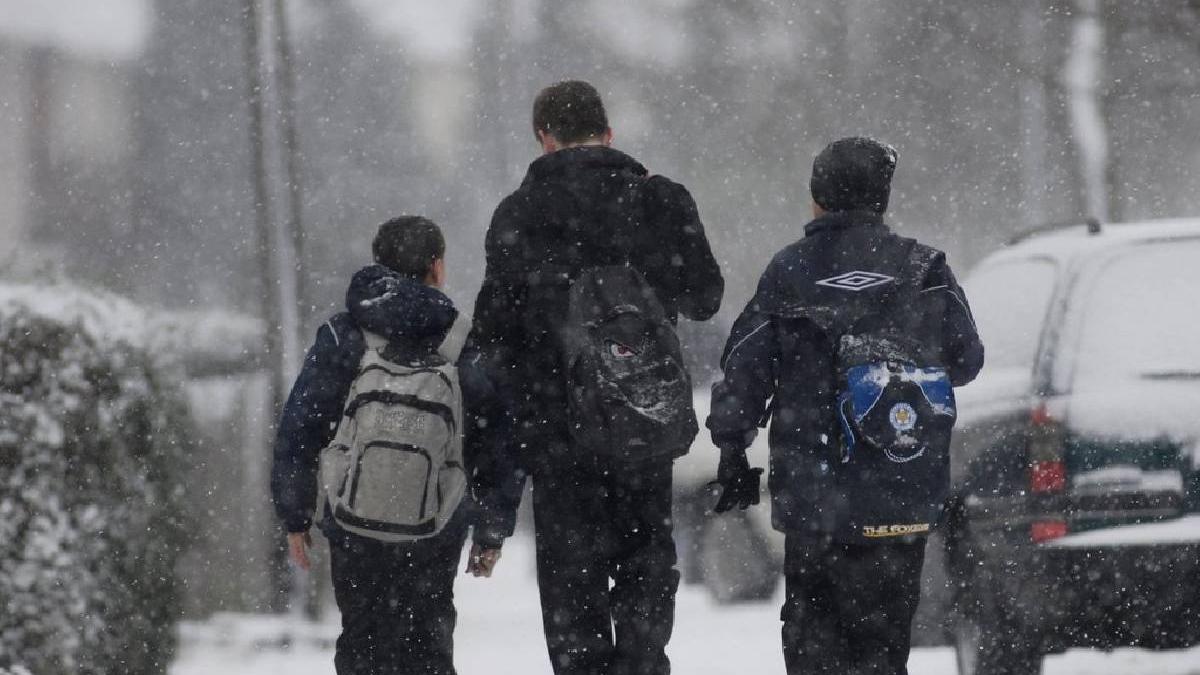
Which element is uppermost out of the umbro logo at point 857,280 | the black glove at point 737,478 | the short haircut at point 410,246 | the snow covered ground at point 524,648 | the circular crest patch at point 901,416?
the short haircut at point 410,246

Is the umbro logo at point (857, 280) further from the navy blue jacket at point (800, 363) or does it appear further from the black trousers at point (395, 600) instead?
the black trousers at point (395, 600)

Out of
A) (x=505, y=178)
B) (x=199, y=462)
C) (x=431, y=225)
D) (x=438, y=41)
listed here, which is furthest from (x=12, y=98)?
(x=431, y=225)

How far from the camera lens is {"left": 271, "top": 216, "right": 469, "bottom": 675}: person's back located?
472 centimetres

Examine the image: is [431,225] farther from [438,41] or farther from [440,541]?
[438,41]

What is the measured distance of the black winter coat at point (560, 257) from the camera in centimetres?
460

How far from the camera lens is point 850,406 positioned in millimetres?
4219

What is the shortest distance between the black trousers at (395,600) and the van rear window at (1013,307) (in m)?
2.30

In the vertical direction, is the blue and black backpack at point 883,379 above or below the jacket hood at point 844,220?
below

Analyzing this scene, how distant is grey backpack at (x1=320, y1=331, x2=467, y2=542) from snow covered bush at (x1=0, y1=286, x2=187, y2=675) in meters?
1.92

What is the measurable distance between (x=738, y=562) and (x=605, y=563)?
5319 millimetres

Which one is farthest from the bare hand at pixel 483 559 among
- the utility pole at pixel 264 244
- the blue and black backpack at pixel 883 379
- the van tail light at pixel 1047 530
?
the utility pole at pixel 264 244

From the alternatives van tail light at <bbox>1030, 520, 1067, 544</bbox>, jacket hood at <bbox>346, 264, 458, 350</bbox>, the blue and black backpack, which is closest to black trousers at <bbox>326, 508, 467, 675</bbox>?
jacket hood at <bbox>346, 264, 458, 350</bbox>

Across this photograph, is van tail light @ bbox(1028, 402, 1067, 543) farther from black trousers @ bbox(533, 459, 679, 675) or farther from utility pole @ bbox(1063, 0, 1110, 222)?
utility pole @ bbox(1063, 0, 1110, 222)

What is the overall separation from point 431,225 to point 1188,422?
8.30ft
